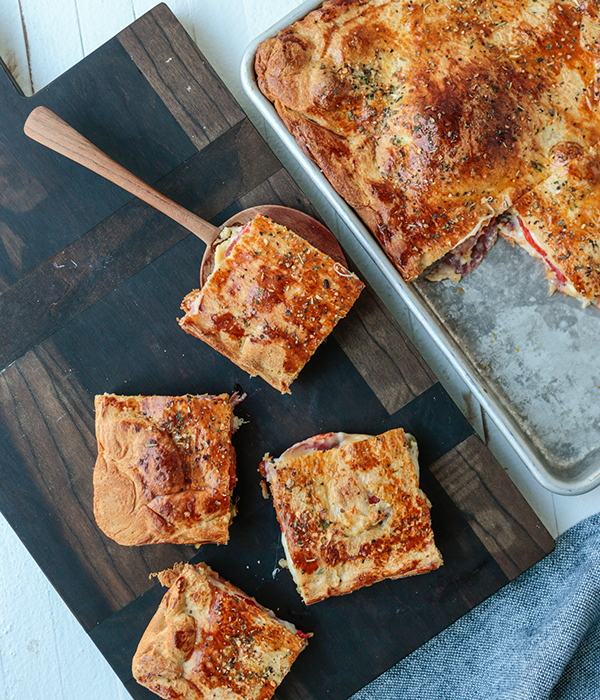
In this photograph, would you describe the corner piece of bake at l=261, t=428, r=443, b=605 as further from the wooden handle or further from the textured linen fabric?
the wooden handle

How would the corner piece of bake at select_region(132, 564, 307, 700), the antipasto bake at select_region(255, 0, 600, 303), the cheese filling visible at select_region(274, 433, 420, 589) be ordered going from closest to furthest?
the antipasto bake at select_region(255, 0, 600, 303) → the corner piece of bake at select_region(132, 564, 307, 700) → the cheese filling visible at select_region(274, 433, 420, 589)

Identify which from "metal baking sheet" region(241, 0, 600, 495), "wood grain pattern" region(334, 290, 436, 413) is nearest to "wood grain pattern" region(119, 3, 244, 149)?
"wood grain pattern" region(334, 290, 436, 413)

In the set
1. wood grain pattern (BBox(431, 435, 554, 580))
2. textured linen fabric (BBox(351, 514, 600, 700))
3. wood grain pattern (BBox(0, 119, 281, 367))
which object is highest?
wood grain pattern (BBox(0, 119, 281, 367))

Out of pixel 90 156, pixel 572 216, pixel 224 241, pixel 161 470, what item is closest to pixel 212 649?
pixel 161 470

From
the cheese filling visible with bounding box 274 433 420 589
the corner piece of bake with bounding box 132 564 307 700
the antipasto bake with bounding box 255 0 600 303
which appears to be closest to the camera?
the antipasto bake with bounding box 255 0 600 303

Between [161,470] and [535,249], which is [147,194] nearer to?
[161,470]
